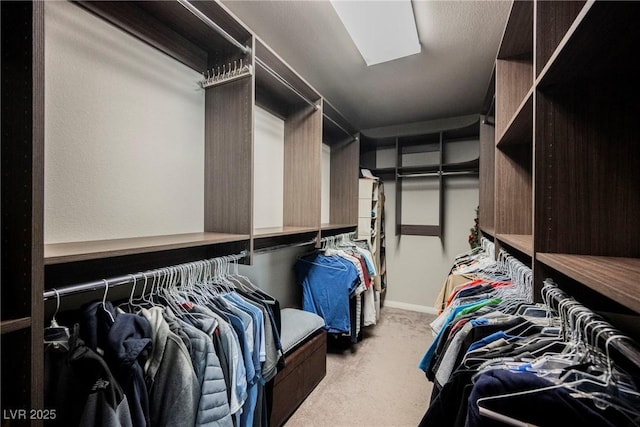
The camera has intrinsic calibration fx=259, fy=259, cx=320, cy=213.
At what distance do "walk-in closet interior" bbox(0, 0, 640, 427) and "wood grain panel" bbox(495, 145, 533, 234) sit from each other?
0.01 meters

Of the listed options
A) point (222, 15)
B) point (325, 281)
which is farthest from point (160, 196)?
point (325, 281)

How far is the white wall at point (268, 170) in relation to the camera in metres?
2.10

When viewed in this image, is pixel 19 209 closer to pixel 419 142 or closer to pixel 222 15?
pixel 222 15

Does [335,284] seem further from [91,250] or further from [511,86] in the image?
[511,86]

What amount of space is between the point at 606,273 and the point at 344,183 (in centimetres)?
270

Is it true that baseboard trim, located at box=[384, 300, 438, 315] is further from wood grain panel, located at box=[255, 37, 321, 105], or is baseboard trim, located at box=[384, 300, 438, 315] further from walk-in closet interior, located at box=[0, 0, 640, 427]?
wood grain panel, located at box=[255, 37, 321, 105]

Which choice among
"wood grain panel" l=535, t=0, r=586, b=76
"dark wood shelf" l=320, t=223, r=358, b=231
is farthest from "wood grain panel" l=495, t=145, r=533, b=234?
"dark wood shelf" l=320, t=223, r=358, b=231

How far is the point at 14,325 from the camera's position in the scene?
602mm

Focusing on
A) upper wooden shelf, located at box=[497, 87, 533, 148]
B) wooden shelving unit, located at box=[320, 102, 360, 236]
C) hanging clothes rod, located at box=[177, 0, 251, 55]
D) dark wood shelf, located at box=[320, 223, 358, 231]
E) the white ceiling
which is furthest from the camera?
wooden shelving unit, located at box=[320, 102, 360, 236]

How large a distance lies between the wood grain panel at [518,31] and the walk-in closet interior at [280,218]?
0.01 m

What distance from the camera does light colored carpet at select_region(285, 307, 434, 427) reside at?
1.75 meters

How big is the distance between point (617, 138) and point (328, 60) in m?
1.82

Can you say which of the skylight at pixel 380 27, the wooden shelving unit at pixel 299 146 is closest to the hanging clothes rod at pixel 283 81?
the wooden shelving unit at pixel 299 146

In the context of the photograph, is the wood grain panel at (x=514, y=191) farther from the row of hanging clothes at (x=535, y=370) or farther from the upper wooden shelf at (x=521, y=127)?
the row of hanging clothes at (x=535, y=370)
